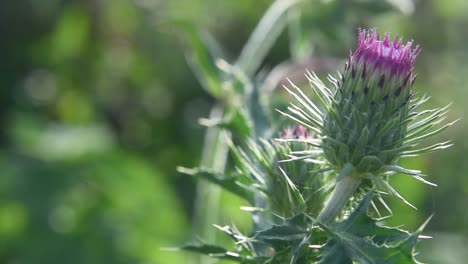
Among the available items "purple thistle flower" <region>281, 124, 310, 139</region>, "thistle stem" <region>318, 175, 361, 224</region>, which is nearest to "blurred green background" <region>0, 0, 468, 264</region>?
"purple thistle flower" <region>281, 124, 310, 139</region>

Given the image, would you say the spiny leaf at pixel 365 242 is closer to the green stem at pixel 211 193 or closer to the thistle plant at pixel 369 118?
the thistle plant at pixel 369 118

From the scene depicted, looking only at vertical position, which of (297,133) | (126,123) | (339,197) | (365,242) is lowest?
(365,242)

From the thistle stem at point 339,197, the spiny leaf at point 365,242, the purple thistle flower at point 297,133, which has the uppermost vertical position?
the purple thistle flower at point 297,133

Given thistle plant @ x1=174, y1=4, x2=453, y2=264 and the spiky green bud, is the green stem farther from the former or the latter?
the spiky green bud

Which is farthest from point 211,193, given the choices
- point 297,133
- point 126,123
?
point 126,123

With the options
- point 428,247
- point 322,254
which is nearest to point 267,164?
point 322,254

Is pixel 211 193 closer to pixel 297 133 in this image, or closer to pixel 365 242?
pixel 297 133

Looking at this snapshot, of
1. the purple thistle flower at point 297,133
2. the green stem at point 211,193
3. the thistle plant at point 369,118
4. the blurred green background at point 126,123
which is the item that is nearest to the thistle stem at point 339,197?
the thistle plant at point 369,118
